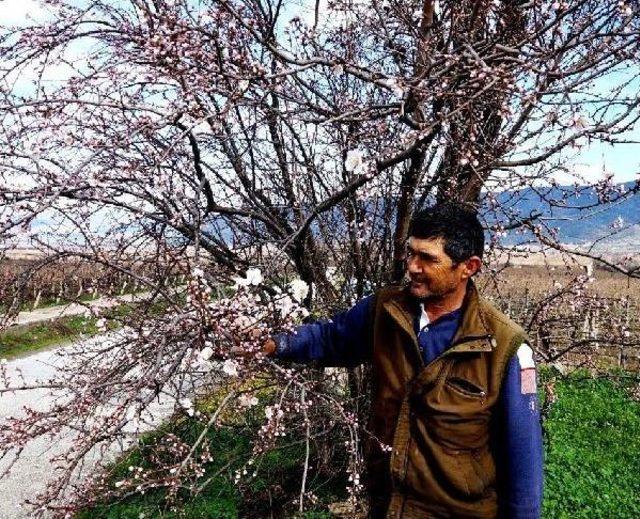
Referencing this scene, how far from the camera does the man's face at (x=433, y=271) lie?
2.17 m

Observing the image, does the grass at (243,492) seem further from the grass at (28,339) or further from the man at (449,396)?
the grass at (28,339)

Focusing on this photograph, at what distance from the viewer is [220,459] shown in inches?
253

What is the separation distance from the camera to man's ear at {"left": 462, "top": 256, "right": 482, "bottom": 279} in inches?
87.4

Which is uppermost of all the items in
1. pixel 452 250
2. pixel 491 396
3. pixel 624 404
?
pixel 452 250

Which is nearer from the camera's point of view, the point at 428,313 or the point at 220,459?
the point at 428,313

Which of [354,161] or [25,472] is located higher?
[354,161]

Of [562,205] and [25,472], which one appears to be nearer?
[562,205]

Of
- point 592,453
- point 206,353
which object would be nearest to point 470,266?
point 206,353

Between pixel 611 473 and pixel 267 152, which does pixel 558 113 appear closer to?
pixel 267 152

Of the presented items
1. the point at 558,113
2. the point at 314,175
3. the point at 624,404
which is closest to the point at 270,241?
the point at 314,175

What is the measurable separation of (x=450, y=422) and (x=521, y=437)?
8.8 inches

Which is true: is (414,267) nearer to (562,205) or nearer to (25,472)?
(562,205)

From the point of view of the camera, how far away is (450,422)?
2.04 metres

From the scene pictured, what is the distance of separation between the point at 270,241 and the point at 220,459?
286 cm
